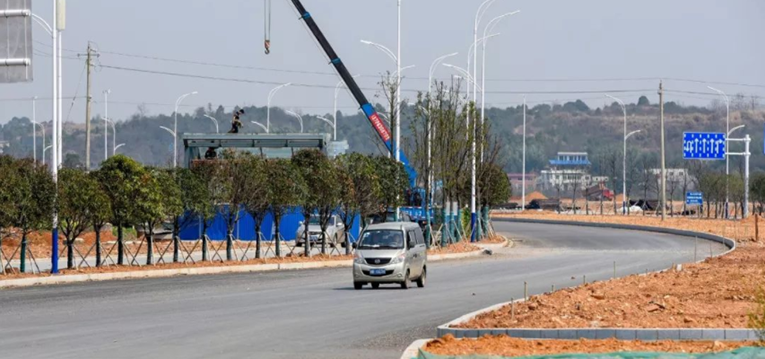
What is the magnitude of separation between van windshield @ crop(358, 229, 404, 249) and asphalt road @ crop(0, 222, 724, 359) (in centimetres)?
112

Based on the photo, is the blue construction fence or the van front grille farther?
the blue construction fence

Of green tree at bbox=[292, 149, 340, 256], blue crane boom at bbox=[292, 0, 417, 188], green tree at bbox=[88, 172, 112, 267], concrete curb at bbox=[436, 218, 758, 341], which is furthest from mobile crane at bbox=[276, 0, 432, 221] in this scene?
concrete curb at bbox=[436, 218, 758, 341]

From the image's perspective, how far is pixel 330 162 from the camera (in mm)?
52625

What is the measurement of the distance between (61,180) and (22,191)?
6.31ft

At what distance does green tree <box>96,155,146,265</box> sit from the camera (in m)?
42.0

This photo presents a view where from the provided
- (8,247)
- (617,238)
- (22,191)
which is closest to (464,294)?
(22,191)

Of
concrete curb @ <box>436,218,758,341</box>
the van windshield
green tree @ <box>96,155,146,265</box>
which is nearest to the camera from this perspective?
concrete curb @ <box>436,218,758,341</box>

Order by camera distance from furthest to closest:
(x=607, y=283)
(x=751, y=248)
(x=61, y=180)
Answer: (x=751, y=248) < (x=61, y=180) < (x=607, y=283)

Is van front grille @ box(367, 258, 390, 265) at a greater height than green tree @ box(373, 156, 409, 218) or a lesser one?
lesser

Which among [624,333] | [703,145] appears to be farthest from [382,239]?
[703,145]

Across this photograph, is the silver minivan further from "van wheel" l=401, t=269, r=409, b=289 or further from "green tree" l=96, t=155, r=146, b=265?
"green tree" l=96, t=155, r=146, b=265

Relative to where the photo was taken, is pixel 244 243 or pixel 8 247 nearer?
pixel 8 247

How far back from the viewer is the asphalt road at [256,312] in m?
19.9

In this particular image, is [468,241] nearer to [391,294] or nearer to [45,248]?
[45,248]
